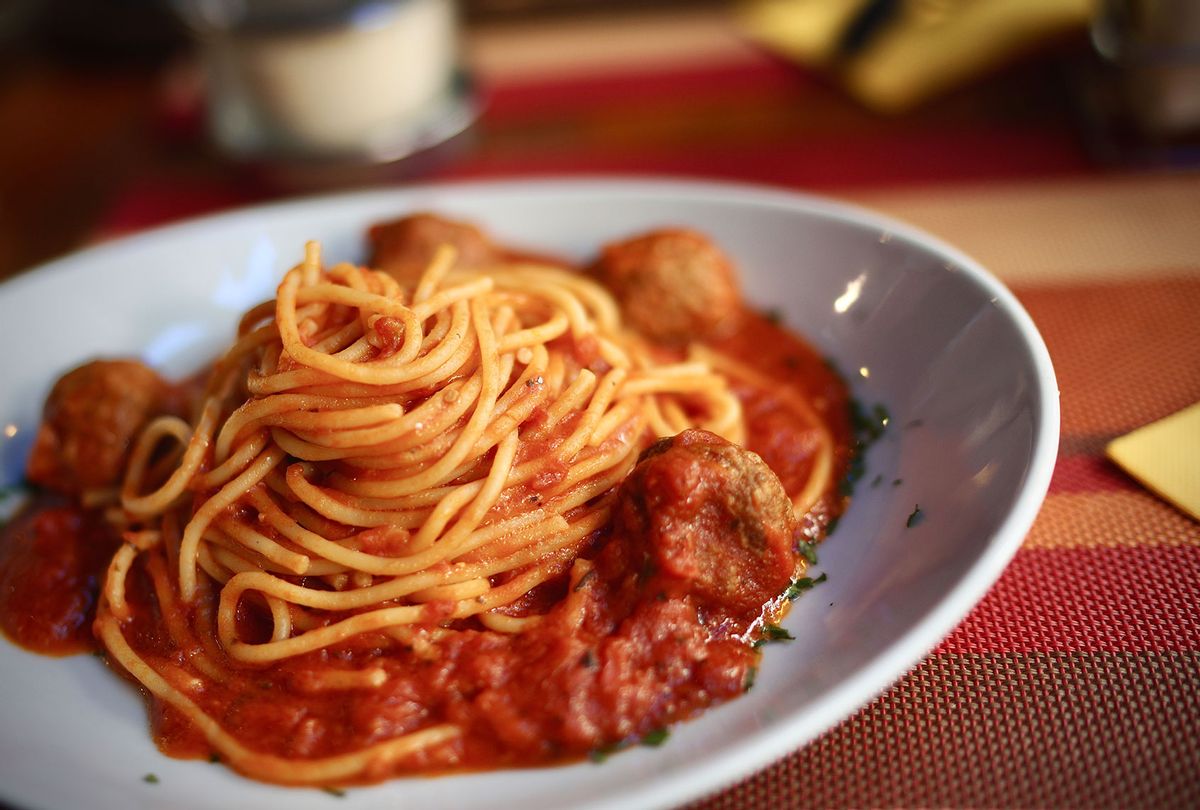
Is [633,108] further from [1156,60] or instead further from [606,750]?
[606,750]

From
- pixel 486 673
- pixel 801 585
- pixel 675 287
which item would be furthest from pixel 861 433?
pixel 486 673

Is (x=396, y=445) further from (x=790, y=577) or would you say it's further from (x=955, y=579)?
(x=955, y=579)

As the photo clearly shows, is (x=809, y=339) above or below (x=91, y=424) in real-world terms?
below

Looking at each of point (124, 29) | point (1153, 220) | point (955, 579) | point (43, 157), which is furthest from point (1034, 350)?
point (124, 29)

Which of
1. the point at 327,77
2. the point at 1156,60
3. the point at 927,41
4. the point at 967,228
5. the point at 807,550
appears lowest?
the point at 967,228

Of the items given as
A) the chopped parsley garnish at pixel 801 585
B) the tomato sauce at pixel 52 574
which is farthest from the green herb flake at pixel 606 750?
the tomato sauce at pixel 52 574

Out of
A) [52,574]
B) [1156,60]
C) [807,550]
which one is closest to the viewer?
[807,550]

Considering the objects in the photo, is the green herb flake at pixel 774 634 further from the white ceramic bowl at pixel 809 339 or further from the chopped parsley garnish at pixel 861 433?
the chopped parsley garnish at pixel 861 433

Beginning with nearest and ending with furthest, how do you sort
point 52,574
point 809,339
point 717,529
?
point 717,529 < point 52,574 < point 809,339
